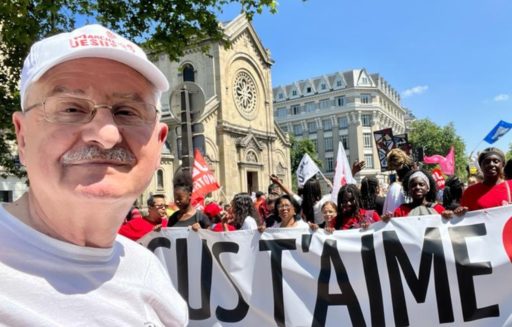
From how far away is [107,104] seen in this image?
1.32 m

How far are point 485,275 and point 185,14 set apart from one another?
703 cm

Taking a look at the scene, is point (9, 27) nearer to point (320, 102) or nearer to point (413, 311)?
point (413, 311)

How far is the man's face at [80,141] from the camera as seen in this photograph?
125 centimetres

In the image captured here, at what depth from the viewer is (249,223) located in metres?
6.75

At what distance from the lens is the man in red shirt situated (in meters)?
5.67

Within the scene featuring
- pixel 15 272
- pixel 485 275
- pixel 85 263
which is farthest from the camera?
pixel 485 275

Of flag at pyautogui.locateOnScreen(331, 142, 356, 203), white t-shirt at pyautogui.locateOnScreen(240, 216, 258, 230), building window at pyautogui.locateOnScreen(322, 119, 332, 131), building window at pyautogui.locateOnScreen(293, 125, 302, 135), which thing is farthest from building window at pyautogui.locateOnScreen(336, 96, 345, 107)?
white t-shirt at pyautogui.locateOnScreen(240, 216, 258, 230)

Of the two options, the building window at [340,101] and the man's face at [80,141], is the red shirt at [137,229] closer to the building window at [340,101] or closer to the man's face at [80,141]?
the man's face at [80,141]

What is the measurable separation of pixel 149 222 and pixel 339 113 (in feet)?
272

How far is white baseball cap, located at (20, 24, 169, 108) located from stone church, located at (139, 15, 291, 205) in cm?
3224

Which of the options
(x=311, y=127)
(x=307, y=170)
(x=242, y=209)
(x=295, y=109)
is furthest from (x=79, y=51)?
(x=295, y=109)

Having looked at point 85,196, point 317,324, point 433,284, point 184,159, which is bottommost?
point 317,324

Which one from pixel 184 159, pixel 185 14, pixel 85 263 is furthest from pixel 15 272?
pixel 185 14

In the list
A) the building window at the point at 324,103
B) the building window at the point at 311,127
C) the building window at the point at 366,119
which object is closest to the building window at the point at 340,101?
the building window at the point at 324,103
